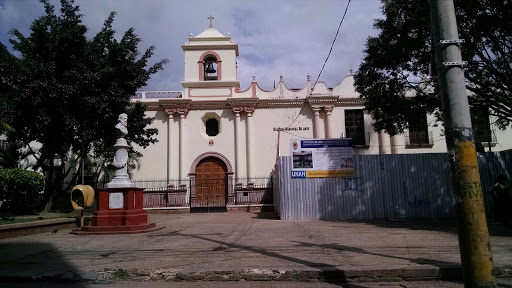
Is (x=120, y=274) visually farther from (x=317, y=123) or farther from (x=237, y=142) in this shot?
(x=317, y=123)

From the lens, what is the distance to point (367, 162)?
39.1 ft

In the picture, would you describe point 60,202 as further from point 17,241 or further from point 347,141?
point 347,141

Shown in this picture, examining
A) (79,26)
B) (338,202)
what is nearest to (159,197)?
(79,26)

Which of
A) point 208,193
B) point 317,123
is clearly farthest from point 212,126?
point 317,123

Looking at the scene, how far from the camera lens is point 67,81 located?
42.7 ft

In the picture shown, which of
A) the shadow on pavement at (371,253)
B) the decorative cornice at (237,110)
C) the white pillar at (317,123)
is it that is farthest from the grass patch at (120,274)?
the white pillar at (317,123)

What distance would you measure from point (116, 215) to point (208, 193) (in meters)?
11.1

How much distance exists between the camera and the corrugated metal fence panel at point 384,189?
11453 millimetres

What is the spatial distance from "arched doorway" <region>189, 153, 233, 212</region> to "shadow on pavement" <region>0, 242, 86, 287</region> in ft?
42.4

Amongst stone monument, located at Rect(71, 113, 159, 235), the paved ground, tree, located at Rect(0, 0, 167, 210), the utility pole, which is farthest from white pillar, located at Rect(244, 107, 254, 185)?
the utility pole

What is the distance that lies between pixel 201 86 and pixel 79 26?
354 inches

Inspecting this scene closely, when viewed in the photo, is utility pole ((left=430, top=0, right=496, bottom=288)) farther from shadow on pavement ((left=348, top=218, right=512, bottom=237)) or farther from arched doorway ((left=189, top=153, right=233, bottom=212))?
arched doorway ((left=189, top=153, right=233, bottom=212))

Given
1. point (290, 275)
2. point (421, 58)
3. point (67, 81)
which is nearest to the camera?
point (290, 275)

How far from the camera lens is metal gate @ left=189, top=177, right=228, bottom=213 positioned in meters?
20.3
